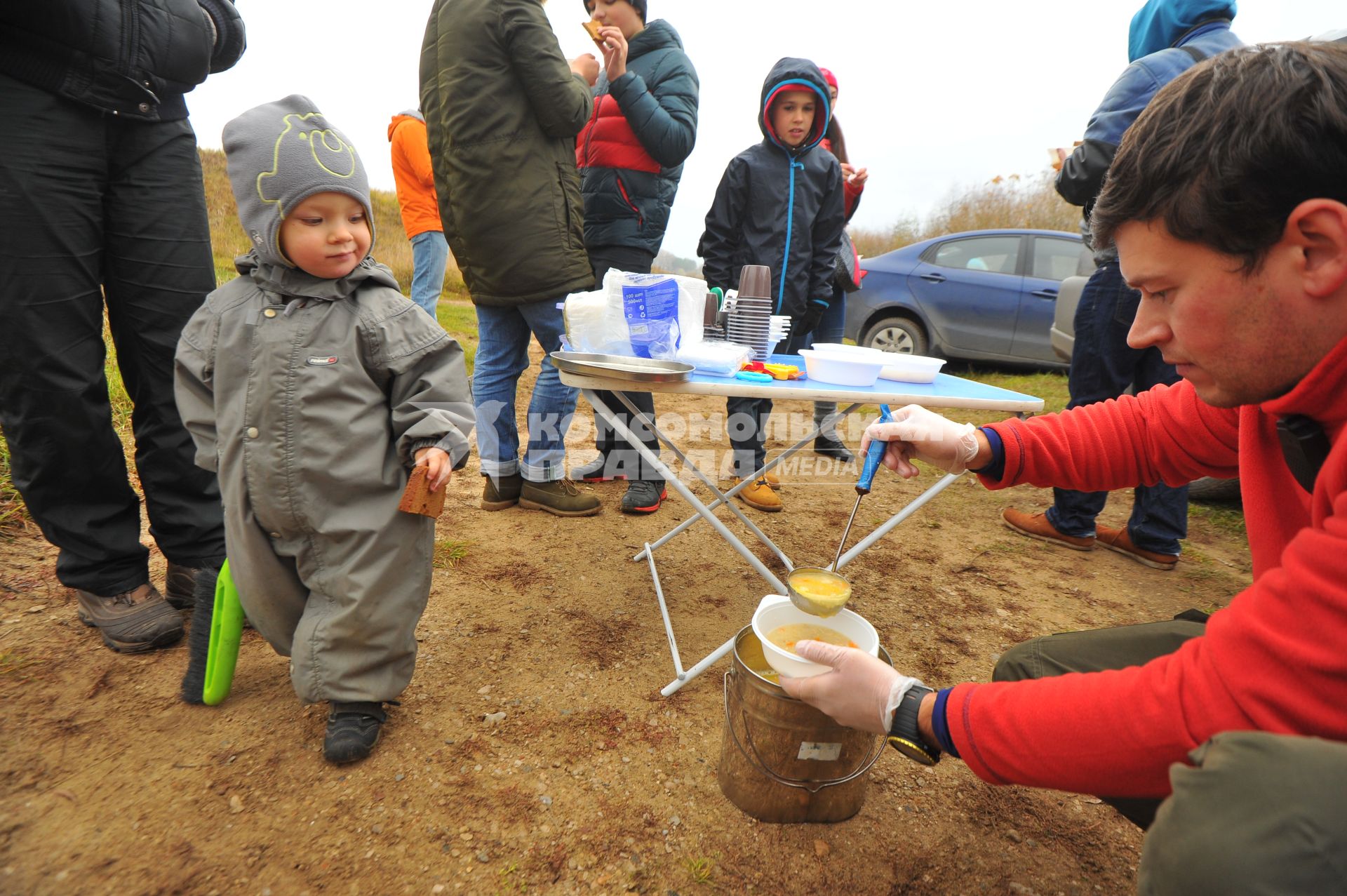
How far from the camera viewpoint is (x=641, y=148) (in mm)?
3281

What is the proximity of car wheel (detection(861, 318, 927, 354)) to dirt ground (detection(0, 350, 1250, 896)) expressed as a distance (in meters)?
4.86

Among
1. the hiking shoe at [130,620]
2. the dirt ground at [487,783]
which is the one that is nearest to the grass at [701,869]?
the dirt ground at [487,783]

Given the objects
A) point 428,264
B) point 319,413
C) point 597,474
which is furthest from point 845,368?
point 428,264

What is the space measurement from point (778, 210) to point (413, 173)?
9.22 ft

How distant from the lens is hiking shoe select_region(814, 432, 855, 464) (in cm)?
473

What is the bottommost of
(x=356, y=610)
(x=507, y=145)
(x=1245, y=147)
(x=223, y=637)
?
(x=223, y=637)

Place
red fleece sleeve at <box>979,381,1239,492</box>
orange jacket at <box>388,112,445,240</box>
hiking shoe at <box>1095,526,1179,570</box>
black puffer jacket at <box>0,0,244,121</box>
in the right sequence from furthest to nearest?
orange jacket at <box>388,112,445,240</box> → hiking shoe at <box>1095,526,1179,570</box> → black puffer jacket at <box>0,0,244,121</box> → red fleece sleeve at <box>979,381,1239,492</box>

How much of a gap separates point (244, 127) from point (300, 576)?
3.67 feet

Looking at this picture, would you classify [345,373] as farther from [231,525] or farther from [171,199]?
[171,199]

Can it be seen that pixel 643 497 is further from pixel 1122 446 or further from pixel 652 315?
pixel 1122 446

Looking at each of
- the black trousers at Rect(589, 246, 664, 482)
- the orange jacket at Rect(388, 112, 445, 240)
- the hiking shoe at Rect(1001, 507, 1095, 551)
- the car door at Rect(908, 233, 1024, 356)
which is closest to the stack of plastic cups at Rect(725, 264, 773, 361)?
the black trousers at Rect(589, 246, 664, 482)

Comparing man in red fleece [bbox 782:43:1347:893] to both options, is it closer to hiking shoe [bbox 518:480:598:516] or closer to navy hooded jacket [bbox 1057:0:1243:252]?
navy hooded jacket [bbox 1057:0:1243:252]

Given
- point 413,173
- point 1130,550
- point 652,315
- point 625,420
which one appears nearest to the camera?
point 652,315

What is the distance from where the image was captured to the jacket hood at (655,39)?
3.26 m
